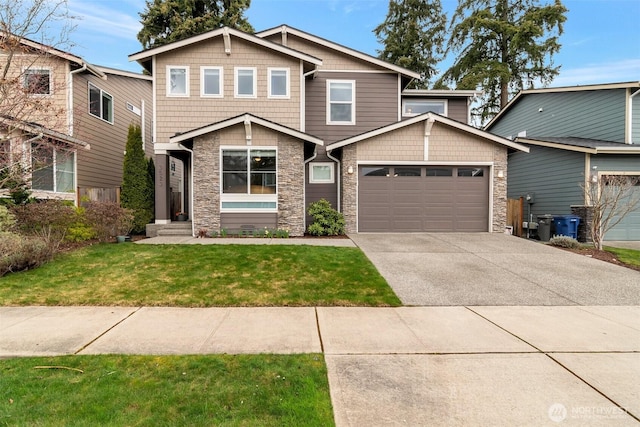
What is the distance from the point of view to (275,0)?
14484 millimetres

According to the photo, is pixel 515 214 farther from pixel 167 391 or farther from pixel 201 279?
pixel 167 391

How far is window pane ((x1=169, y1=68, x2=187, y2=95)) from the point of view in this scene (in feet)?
39.8

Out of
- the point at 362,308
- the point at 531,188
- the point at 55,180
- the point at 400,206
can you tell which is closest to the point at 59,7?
the point at 55,180

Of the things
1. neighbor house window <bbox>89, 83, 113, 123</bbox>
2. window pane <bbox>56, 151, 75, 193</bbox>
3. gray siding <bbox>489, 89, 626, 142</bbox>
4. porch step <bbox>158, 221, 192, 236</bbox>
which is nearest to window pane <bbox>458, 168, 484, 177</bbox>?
gray siding <bbox>489, 89, 626, 142</bbox>

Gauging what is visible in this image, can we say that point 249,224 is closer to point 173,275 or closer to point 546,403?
point 173,275

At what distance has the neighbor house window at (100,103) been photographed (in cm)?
1341

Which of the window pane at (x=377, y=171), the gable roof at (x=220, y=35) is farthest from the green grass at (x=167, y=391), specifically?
the gable roof at (x=220, y=35)

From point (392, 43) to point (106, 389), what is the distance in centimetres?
3048

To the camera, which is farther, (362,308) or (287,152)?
(287,152)

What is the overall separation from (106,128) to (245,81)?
704 centimetres

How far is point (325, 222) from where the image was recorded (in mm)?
11367

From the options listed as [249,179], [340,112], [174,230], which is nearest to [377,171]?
[340,112]

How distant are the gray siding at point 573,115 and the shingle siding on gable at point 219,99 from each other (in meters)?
12.7

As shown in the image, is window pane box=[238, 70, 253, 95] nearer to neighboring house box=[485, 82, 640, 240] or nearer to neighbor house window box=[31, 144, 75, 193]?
neighbor house window box=[31, 144, 75, 193]
